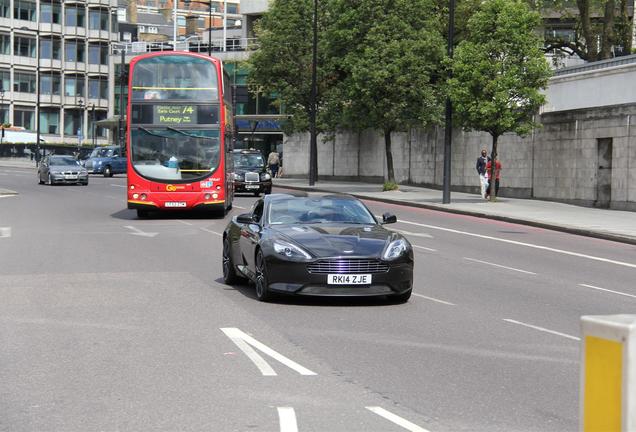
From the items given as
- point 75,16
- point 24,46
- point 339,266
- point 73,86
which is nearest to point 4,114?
point 24,46

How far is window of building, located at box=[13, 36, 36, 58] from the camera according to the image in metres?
120

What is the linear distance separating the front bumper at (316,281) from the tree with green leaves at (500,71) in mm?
24615

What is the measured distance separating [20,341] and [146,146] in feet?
67.6

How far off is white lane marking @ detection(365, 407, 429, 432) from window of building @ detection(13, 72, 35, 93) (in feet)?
385

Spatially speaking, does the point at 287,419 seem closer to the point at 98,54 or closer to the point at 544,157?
the point at 544,157

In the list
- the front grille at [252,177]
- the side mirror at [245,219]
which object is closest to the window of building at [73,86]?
the front grille at [252,177]

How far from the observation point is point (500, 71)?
3828cm

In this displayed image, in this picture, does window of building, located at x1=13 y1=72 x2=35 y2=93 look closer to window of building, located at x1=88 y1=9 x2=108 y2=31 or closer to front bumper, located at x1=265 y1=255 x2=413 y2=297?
window of building, located at x1=88 y1=9 x2=108 y2=31

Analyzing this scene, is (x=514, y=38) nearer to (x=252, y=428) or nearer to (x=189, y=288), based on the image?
(x=189, y=288)

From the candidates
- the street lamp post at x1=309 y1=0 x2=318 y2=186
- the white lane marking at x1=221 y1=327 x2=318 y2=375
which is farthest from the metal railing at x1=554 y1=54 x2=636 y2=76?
the white lane marking at x1=221 y1=327 x2=318 y2=375

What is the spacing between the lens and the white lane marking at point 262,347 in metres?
9.14

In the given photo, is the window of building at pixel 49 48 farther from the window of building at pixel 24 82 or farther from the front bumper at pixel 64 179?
the front bumper at pixel 64 179

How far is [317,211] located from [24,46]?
4387 inches

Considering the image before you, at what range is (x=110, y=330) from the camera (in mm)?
11352
